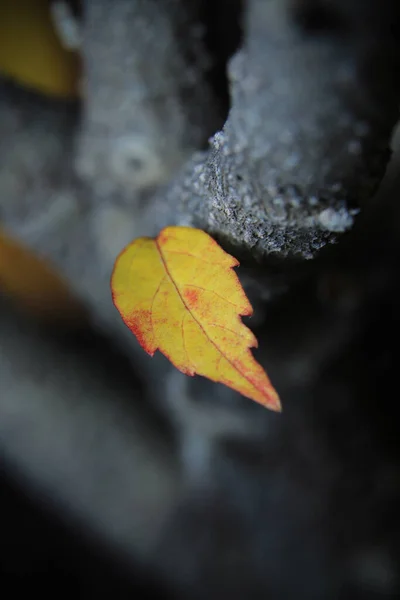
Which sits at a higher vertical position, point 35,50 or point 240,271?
point 35,50

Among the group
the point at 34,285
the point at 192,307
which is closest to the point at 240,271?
the point at 192,307

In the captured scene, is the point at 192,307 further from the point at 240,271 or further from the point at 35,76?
the point at 35,76

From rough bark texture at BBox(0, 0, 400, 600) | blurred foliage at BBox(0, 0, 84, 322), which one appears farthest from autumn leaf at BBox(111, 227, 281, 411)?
blurred foliage at BBox(0, 0, 84, 322)

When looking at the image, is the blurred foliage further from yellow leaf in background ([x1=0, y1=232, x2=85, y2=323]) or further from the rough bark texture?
the rough bark texture

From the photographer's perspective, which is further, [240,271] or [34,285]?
[34,285]

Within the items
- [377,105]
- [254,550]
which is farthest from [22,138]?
[254,550]
